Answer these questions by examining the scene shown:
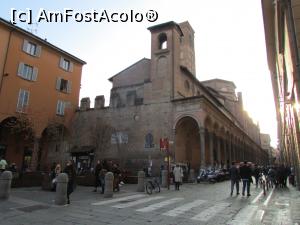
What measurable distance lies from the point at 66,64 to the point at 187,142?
54.7 feet

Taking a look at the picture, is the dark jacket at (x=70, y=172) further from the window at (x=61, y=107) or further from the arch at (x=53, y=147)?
the window at (x=61, y=107)

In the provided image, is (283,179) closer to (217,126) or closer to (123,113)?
(217,126)

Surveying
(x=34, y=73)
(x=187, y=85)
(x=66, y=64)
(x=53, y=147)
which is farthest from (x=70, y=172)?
(x=187, y=85)

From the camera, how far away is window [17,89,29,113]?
983 inches

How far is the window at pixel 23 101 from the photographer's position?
24969 millimetres

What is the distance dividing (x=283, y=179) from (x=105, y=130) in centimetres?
1729

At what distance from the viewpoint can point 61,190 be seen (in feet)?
30.6

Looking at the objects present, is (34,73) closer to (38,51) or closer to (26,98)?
A: (38,51)

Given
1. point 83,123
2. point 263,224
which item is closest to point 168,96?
point 83,123

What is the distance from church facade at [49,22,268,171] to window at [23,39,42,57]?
7.95 metres

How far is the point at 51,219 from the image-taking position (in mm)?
7059

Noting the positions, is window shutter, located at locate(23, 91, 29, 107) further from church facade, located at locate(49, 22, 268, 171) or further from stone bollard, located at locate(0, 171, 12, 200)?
stone bollard, located at locate(0, 171, 12, 200)

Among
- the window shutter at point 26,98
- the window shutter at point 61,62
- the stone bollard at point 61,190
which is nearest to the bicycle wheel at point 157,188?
the stone bollard at point 61,190

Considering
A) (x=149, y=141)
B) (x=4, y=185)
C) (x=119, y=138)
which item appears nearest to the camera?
(x=4, y=185)
